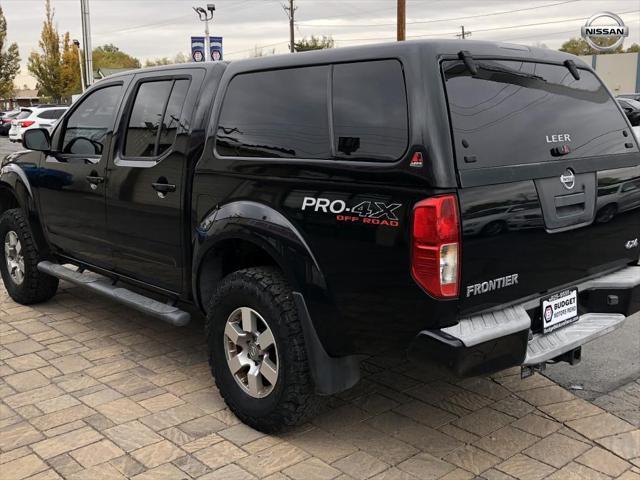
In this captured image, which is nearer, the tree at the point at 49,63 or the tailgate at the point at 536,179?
the tailgate at the point at 536,179

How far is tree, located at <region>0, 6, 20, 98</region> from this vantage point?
175 ft

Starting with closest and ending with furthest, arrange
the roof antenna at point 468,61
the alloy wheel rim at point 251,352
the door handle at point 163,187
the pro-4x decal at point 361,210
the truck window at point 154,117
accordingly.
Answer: the pro-4x decal at point 361,210 → the roof antenna at point 468,61 → the alloy wheel rim at point 251,352 → the door handle at point 163,187 → the truck window at point 154,117

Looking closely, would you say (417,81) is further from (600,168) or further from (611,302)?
(611,302)

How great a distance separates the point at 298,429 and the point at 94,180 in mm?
2335

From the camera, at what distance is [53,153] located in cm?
542

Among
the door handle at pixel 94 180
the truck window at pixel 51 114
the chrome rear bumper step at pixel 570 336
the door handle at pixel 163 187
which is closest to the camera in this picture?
the chrome rear bumper step at pixel 570 336

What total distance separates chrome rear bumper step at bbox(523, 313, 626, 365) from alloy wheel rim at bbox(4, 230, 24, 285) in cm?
436

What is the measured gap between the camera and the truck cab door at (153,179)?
13.8ft

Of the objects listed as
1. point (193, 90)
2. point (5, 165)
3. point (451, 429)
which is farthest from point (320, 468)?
point (5, 165)

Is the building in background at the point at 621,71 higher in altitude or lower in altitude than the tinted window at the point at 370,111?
higher

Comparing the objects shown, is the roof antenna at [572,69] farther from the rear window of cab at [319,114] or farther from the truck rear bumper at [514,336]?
the rear window of cab at [319,114]

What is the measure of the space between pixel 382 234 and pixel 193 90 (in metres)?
1.82

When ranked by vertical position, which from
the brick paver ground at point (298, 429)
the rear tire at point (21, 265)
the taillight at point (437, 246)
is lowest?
the brick paver ground at point (298, 429)

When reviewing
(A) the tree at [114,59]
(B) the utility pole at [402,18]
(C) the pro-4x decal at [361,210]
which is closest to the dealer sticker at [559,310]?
(C) the pro-4x decal at [361,210]
